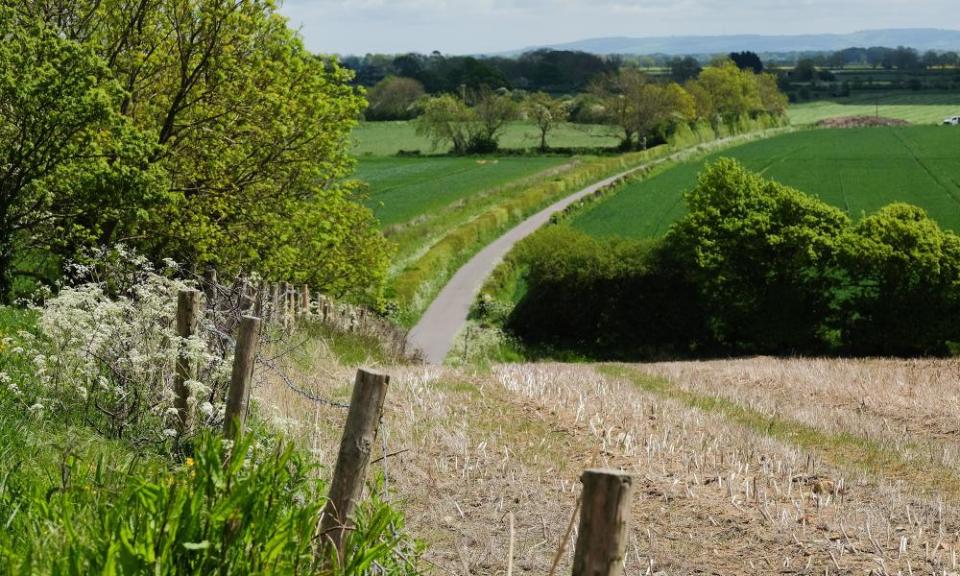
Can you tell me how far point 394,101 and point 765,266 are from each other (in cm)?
12181

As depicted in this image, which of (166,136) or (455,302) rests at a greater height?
(166,136)

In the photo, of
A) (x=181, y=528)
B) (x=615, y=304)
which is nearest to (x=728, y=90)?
(x=615, y=304)

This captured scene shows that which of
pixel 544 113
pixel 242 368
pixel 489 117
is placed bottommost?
pixel 242 368

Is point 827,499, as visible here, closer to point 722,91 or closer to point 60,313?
point 60,313

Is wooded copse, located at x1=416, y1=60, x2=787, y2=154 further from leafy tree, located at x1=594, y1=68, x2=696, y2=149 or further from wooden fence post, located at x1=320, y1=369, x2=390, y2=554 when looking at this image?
wooden fence post, located at x1=320, y1=369, x2=390, y2=554

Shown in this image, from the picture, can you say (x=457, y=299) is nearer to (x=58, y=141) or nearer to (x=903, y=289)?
(x=903, y=289)

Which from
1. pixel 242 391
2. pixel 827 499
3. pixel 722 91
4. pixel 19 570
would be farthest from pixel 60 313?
pixel 722 91

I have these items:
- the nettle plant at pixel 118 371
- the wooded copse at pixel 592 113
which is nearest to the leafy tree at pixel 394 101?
the wooded copse at pixel 592 113

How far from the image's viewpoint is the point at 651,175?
89.6m

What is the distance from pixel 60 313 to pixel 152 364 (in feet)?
3.73

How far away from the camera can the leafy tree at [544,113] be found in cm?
12106

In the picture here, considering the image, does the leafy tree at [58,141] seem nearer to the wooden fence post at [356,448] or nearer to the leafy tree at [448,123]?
the wooden fence post at [356,448]

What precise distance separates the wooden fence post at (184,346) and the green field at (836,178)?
50557 millimetres

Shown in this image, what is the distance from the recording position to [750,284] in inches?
1485
